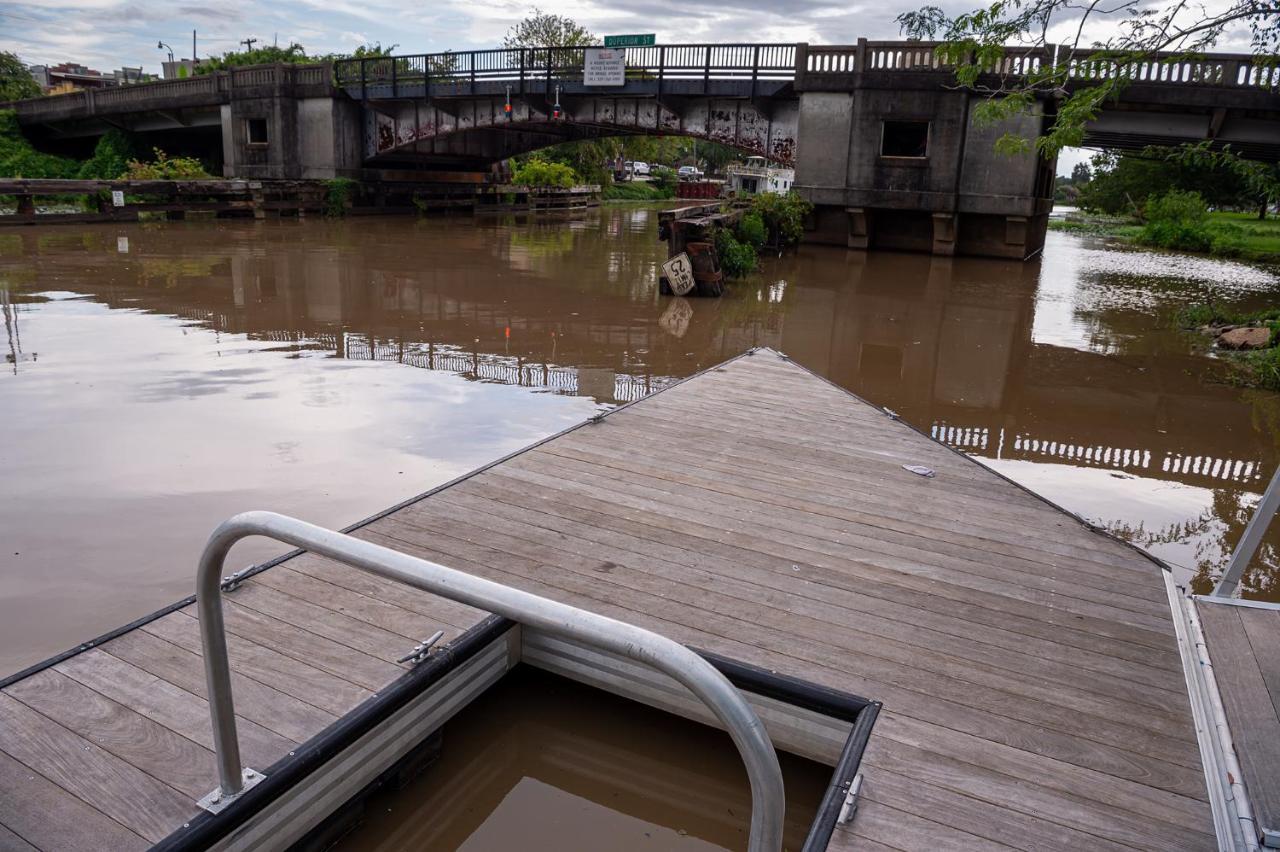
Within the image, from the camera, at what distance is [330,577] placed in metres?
3.97

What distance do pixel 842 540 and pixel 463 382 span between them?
214 inches

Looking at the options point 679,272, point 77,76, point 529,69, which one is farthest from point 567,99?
point 77,76

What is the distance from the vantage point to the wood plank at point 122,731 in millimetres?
2715

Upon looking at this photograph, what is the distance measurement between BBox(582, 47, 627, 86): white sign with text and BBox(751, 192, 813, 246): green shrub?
6.39 m

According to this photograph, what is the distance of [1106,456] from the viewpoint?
7.66 meters

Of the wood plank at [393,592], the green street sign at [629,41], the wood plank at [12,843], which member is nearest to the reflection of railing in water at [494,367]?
the wood plank at [393,592]

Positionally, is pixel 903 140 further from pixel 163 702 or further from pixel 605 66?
pixel 163 702

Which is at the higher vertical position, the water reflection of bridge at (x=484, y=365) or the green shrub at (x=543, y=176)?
the green shrub at (x=543, y=176)

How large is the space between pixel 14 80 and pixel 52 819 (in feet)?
243

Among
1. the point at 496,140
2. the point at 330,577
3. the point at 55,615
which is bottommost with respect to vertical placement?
the point at 55,615

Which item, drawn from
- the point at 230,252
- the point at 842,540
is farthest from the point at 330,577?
the point at 230,252

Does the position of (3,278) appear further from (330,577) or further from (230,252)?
(330,577)

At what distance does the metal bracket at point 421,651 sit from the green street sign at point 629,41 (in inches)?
1010

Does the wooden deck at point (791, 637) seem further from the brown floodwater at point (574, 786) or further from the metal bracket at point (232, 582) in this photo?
the brown floodwater at point (574, 786)
